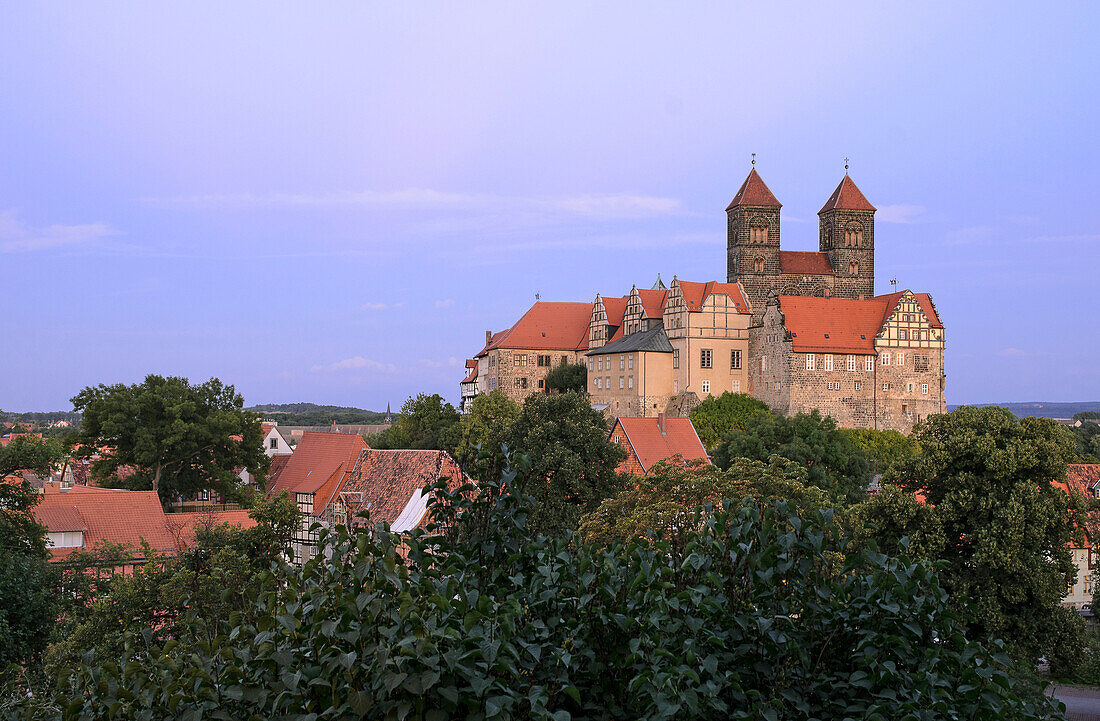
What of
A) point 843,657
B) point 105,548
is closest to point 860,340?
point 105,548

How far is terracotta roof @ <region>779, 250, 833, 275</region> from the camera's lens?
81.2 m

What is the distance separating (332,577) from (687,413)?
64.3 m

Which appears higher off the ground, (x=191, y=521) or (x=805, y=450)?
(x=805, y=450)

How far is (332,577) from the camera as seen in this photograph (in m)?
4.77

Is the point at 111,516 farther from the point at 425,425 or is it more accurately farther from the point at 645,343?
the point at 645,343

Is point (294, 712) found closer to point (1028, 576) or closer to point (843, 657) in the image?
point (843, 657)

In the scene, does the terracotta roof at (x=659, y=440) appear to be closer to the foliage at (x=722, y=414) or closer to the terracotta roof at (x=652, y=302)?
the foliage at (x=722, y=414)

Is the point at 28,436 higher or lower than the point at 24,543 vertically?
higher

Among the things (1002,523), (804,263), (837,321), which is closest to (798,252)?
(804,263)

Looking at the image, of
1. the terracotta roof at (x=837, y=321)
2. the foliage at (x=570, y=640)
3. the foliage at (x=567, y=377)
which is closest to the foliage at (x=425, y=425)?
the foliage at (x=567, y=377)

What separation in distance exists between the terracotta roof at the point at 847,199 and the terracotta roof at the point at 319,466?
166ft

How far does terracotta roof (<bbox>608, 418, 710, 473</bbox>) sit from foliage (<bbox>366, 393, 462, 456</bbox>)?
18.3 m

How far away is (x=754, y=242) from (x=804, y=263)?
5.17 meters

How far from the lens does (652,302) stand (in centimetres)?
7681
